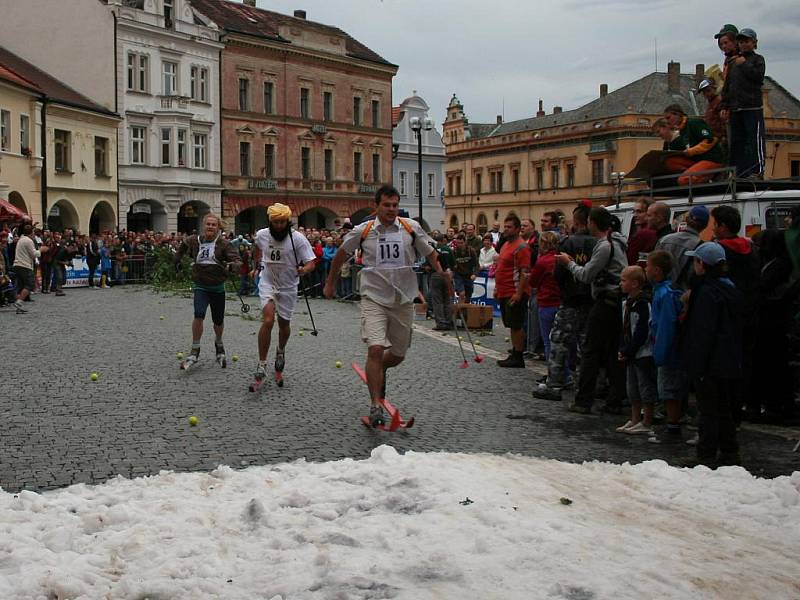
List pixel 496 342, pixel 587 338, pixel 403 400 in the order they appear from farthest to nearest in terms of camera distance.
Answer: pixel 496 342
pixel 403 400
pixel 587 338

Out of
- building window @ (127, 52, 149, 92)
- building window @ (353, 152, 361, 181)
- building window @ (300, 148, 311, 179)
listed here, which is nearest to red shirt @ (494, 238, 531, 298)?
building window @ (127, 52, 149, 92)

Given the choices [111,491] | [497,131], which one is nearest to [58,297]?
[111,491]

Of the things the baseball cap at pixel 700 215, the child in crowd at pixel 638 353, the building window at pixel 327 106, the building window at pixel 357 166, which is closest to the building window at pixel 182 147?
the building window at pixel 327 106

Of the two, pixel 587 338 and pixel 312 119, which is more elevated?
pixel 312 119

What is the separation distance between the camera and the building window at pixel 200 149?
59.5m

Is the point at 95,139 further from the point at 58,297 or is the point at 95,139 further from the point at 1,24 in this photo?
the point at 58,297

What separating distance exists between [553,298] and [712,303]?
4713 millimetres

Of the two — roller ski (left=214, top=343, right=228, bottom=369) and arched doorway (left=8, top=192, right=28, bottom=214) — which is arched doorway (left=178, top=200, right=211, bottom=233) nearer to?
arched doorway (left=8, top=192, right=28, bottom=214)

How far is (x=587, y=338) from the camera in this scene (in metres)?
10.5

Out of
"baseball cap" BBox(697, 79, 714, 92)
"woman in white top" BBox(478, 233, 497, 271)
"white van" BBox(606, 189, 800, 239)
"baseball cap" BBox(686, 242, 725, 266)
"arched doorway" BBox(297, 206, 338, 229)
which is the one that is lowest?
"baseball cap" BBox(686, 242, 725, 266)

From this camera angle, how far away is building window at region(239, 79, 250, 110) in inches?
2510

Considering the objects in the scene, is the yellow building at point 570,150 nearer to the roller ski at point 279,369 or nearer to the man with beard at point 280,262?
the man with beard at point 280,262

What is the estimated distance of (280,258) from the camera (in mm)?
12523

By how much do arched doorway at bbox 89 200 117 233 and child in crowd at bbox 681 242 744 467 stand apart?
47701 mm
